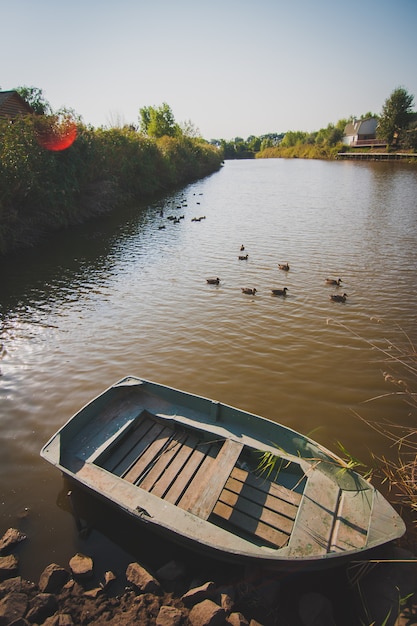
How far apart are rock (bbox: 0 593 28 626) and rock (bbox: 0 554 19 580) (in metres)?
0.39

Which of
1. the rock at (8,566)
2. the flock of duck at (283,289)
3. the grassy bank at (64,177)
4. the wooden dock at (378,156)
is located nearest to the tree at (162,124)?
the grassy bank at (64,177)

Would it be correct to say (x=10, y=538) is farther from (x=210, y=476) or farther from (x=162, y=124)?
(x=162, y=124)

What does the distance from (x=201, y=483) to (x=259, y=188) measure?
43.5 meters

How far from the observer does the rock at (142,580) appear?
4332 millimetres

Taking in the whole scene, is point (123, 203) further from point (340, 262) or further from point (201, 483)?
point (201, 483)

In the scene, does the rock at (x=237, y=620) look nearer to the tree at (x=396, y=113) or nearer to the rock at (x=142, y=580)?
the rock at (x=142, y=580)

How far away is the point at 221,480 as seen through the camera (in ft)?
16.7

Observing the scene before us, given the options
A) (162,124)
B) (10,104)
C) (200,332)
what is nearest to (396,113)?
(162,124)

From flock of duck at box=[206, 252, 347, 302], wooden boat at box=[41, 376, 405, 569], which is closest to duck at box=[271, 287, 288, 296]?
flock of duck at box=[206, 252, 347, 302]

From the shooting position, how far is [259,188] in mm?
43875

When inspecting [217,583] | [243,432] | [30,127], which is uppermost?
[30,127]

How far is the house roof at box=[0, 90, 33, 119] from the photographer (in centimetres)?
2805

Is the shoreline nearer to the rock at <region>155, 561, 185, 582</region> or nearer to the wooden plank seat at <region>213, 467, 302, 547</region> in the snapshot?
the rock at <region>155, 561, 185, 582</region>

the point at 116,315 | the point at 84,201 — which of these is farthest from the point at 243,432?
the point at 84,201
